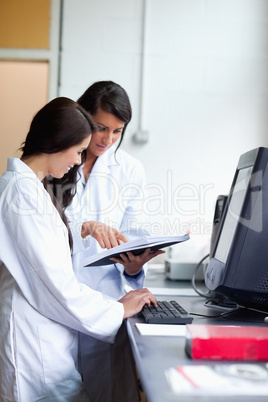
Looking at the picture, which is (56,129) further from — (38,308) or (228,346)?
(228,346)

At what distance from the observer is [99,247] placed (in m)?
1.71

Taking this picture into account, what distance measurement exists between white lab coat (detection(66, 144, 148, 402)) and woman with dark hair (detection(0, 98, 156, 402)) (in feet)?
1.05

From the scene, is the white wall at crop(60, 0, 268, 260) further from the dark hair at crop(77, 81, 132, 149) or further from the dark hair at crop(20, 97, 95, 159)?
the dark hair at crop(20, 97, 95, 159)

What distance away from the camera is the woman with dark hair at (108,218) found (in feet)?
4.90

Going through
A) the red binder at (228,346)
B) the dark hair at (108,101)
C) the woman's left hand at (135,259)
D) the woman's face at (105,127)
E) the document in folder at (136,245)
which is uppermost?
the dark hair at (108,101)

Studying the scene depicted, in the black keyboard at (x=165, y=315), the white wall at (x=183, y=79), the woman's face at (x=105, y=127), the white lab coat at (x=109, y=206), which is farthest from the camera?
the white wall at (x=183, y=79)

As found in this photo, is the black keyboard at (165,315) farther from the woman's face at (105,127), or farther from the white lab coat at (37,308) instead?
the woman's face at (105,127)

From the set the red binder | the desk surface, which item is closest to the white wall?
the desk surface

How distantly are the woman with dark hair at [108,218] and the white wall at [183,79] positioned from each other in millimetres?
937

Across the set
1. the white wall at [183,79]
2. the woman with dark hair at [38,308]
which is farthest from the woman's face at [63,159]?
the white wall at [183,79]

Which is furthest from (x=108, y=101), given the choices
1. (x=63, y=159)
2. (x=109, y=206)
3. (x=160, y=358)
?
(x=160, y=358)

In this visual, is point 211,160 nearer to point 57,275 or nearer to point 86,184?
point 86,184

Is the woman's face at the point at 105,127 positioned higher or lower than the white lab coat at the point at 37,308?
higher

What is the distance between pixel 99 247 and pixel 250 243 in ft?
2.29
